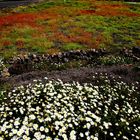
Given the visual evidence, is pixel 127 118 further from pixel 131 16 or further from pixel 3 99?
pixel 131 16

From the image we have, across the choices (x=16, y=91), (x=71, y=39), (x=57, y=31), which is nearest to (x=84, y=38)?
(x=71, y=39)

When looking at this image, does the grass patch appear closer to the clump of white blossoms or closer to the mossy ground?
the mossy ground

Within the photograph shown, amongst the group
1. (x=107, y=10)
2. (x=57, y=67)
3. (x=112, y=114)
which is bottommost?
(x=107, y=10)

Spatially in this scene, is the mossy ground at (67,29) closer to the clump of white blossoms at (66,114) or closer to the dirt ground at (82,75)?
the dirt ground at (82,75)

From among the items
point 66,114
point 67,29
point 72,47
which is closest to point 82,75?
point 66,114

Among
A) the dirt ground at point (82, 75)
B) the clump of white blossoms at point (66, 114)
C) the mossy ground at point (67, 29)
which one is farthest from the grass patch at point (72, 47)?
the clump of white blossoms at point (66, 114)

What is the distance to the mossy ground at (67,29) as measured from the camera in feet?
87.0

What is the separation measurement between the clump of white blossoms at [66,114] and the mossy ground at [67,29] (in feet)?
36.8

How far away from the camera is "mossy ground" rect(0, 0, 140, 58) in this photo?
26.5m

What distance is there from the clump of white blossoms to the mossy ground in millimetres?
11206

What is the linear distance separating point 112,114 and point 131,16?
101 ft

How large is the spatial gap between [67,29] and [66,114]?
22.2m

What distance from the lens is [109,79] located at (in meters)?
17.2

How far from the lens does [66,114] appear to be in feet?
36.4
